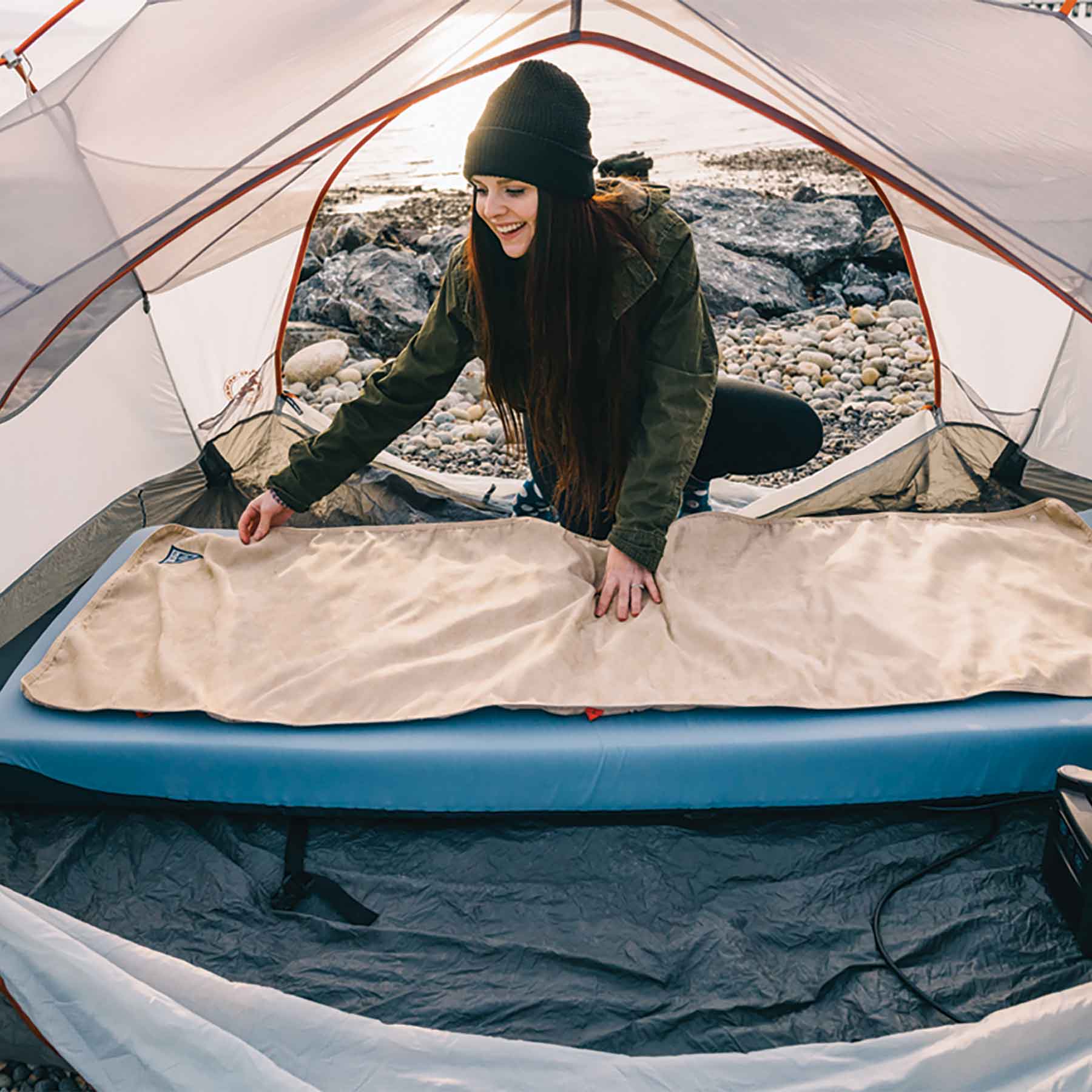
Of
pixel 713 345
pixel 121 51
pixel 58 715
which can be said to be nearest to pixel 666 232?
pixel 713 345

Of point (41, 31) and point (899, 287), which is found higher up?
point (41, 31)

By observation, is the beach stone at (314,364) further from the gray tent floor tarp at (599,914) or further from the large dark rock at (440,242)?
the gray tent floor tarp at (599,914)

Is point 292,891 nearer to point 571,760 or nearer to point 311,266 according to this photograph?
point 571,760

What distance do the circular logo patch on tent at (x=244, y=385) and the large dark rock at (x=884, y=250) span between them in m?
2.85

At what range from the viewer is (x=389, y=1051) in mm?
1159

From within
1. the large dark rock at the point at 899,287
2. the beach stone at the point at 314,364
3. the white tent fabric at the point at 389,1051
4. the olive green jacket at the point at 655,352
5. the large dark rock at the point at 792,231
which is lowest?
the white tent fabric at the point at 389,1051

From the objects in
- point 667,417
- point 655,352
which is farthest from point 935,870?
point 655,352

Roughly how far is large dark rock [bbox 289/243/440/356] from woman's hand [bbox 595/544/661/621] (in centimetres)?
227

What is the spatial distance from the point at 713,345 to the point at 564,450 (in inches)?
12.3

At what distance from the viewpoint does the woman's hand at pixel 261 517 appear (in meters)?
1.93

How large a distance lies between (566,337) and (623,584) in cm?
42

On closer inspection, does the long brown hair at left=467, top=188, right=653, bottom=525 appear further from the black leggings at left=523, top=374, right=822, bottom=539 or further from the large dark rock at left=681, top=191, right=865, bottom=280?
the large dark rock at left=681, top=191, right=865, bottom=280

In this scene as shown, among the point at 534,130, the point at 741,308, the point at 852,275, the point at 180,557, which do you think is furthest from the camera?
the point at 852,275

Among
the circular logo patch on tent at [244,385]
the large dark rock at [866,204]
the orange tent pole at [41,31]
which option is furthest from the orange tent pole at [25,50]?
the large dark rock at [866,204]
